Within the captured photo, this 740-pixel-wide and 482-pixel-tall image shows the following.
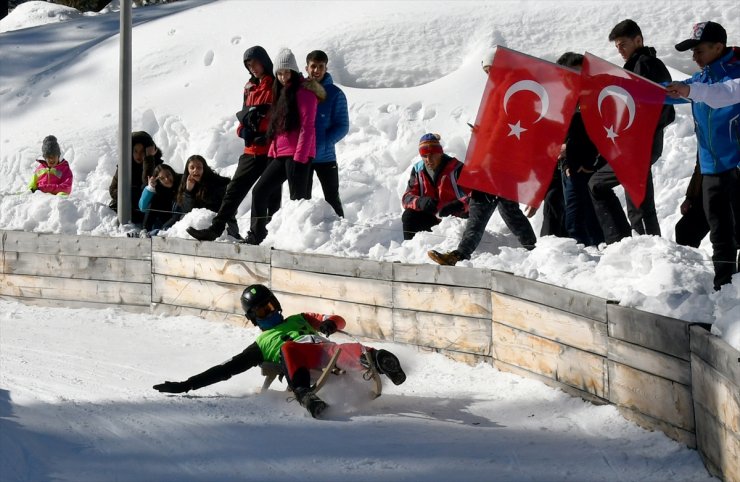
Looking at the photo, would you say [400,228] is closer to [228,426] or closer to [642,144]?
[642,144]

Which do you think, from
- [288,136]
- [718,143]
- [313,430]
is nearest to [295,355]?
[313,430]

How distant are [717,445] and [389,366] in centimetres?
208

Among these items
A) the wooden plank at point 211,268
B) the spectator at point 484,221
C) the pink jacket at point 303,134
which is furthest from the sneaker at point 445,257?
the pink jacket at point 303,134

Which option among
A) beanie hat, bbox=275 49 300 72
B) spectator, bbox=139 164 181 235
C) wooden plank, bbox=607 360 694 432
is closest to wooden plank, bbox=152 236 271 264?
spectator, bbox=139 164 181 235

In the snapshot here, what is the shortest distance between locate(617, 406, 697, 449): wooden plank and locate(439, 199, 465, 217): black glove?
10.0ft

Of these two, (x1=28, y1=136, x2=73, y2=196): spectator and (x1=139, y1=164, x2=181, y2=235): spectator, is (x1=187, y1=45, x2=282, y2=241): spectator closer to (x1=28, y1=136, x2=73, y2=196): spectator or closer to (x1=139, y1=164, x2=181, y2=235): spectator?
(x1=139, y1=164, x2=181, y2=235): spectator

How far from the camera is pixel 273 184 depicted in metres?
9.68

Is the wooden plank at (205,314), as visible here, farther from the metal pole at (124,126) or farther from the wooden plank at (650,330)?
the wooden plank at (650,330)

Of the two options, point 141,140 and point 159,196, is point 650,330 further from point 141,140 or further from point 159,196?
point 141,140

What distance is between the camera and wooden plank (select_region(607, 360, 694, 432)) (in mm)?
5535

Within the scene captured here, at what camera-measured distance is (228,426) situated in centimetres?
631

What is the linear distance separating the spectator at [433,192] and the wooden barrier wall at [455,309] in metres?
0.89

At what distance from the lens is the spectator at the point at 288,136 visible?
9.46 m

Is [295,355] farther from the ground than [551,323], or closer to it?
closer to it
